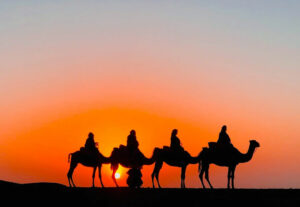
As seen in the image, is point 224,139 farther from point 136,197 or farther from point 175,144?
point 136,197

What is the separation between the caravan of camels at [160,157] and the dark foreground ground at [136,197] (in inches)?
199

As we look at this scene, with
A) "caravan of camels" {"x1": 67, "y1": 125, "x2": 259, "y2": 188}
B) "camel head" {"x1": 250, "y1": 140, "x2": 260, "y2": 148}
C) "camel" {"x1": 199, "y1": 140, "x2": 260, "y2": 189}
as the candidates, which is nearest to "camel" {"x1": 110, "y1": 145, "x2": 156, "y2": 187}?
"caravan of camels" {"x1": 67, "y1": 125, "x2": 259, "y2": 188}

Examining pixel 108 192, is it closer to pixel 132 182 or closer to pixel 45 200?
pixel 45 200

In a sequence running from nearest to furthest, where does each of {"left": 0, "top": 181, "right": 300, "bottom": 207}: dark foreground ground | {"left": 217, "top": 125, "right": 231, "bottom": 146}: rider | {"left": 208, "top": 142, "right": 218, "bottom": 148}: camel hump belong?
{"left": 0, "top": 181, "right": 300, "bottom": 207}: dark foreground ground, {"left": 217, "top": 125, "right": 231, "bottom": 146}: rider, {"left": 208, "top": 142, "right": 218, "bottom": 148}: camel hump

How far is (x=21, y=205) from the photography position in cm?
3600

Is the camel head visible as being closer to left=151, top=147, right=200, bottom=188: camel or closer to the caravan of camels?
the caravan of camels

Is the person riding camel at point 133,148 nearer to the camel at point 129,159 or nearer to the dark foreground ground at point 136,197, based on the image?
the camel at point 129,159

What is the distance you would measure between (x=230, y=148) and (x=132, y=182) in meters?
5.92

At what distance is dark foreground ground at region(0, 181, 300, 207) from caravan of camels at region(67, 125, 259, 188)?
5048 mm

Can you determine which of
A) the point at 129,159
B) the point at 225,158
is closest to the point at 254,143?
the point at 225,158

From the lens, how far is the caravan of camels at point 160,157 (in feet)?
145

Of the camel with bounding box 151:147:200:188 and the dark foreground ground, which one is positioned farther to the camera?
the camel with bounding box 151:147:200:188

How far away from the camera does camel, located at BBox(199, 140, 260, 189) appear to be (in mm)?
44219

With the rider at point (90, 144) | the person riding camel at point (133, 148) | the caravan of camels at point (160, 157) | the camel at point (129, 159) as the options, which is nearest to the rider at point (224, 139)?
the caravan of camels at point (160, 157)
